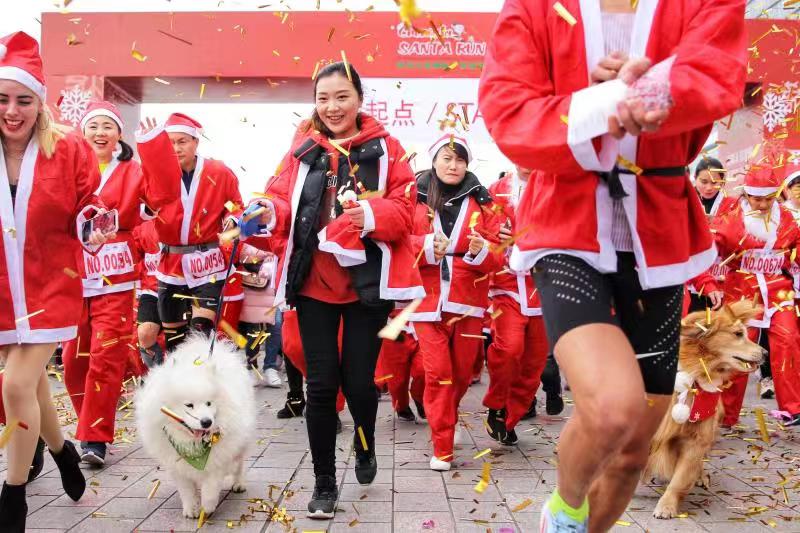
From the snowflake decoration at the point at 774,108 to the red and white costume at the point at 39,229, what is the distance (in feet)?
39.5

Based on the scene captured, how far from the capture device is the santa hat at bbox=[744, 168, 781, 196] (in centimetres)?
726

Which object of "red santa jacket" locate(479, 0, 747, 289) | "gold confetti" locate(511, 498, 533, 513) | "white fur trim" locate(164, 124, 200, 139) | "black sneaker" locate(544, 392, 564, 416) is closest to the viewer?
"red santa jacket" locate(479, 0, 747, 289)

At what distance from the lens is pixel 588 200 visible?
8.13 ft

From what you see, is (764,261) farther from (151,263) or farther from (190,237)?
(151,263)

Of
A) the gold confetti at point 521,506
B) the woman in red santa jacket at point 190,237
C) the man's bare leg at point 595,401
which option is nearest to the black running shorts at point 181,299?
the woman in red santa jacket at point 190,237

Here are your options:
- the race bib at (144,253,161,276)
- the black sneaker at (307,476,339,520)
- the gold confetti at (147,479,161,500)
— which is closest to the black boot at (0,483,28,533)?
the gold confetti at (147,479,161,500)

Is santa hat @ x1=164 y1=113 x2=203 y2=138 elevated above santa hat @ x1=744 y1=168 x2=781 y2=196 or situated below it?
above

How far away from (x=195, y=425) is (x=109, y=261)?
6.35 feet

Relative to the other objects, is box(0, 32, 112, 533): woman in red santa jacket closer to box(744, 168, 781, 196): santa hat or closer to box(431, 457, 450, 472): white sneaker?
box(431, 457, 450, 472): white sneaker

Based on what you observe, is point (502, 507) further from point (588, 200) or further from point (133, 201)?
point (133, 201)

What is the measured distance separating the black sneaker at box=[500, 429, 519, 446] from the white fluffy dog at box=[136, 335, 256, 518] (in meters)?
2.39

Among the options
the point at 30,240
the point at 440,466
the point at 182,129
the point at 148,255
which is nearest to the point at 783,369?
the point at 440,466

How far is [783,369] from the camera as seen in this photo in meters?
7.07

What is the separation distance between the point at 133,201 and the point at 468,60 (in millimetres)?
9249
